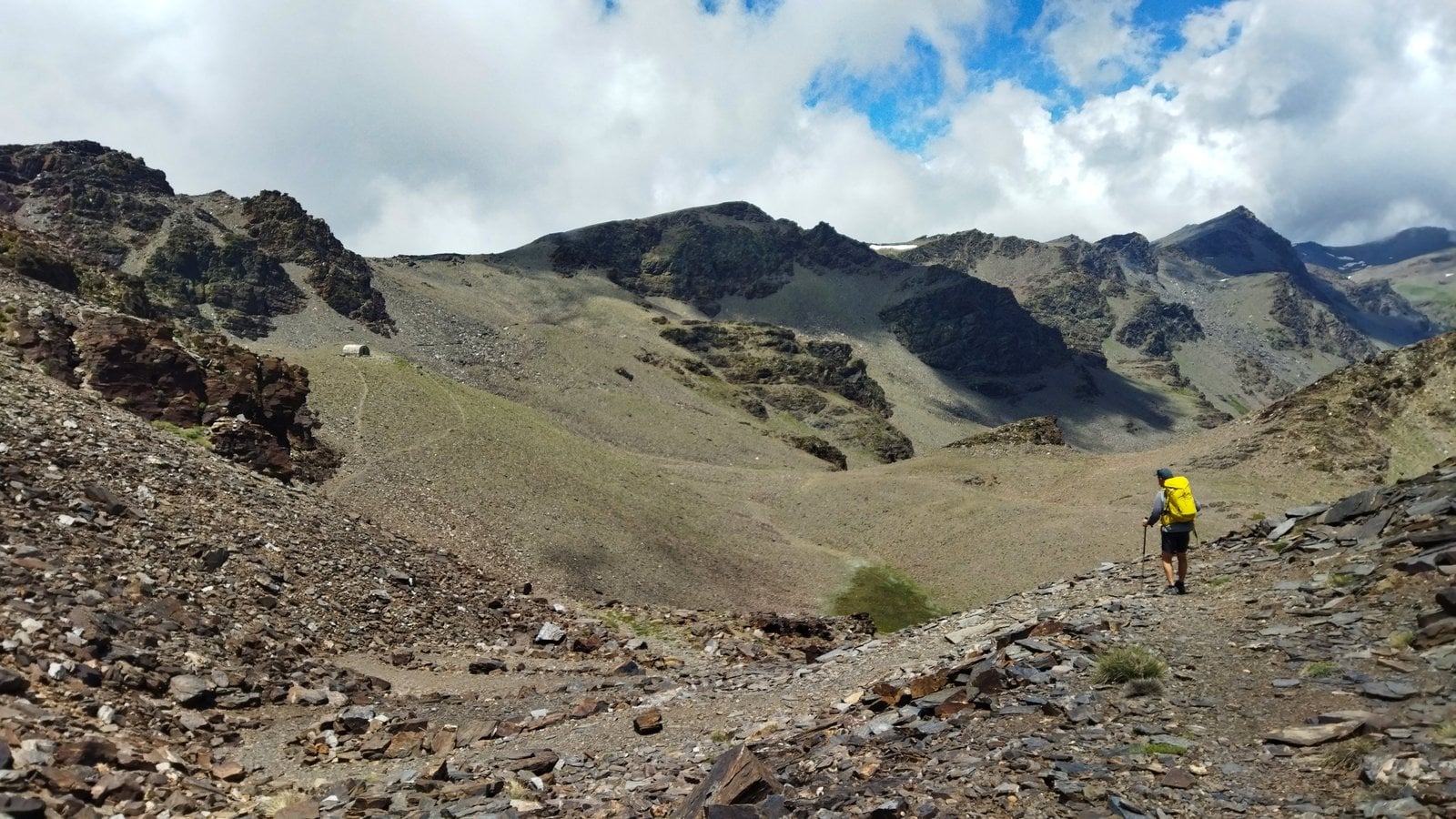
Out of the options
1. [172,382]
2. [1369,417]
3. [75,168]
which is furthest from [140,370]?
[75,168]

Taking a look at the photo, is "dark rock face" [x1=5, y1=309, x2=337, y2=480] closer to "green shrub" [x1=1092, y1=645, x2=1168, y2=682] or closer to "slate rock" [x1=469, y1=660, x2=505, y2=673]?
"slate rock" [x1=469, y1=660, x2=505, y2=673]

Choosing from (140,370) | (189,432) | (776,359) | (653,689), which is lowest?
(653,689)

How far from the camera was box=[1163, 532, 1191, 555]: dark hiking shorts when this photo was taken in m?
17.2

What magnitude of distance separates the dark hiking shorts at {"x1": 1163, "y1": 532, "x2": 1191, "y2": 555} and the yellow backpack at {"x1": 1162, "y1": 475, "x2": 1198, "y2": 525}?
0.26 meters

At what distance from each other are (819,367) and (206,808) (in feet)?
570

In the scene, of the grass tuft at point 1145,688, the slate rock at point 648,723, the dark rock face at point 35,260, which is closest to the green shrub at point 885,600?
the slate rock at point 648,723

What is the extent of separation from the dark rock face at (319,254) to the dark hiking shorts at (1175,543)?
117 m

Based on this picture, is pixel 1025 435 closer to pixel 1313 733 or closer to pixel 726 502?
pixel 726 502

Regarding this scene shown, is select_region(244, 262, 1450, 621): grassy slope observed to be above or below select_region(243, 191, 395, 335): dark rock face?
below

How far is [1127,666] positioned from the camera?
11617mm

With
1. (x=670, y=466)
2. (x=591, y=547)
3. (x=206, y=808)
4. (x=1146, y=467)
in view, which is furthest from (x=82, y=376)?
(x=1146, y=467)

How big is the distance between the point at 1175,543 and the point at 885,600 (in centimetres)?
3417

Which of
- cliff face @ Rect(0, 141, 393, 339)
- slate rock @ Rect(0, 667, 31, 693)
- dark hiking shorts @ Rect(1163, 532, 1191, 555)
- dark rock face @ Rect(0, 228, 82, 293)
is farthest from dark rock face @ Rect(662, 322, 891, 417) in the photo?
slate rock @ Rect(0, 667, 31, 693)

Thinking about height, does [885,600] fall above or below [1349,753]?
below
